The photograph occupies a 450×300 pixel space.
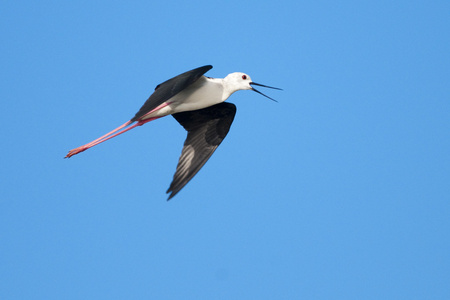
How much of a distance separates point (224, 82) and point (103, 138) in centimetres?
239

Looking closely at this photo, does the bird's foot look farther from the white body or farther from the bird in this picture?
the white body

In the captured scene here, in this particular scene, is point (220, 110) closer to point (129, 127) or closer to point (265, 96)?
point (265, 96)

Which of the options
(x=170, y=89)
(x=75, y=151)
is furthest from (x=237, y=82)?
(x=75, y=151)

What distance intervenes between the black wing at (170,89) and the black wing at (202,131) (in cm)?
155

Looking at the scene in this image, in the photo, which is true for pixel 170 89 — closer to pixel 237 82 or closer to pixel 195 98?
pixel 195 98

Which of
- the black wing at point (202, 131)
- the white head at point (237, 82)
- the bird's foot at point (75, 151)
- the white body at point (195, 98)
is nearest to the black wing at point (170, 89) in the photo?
the white body at point (195, 98)

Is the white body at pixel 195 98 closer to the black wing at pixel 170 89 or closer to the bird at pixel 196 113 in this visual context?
the bird at pixel 196 113

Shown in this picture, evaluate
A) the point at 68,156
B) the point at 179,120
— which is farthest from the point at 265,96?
the point at 68,156

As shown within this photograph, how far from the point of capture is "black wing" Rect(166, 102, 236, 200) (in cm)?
1145

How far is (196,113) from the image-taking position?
12258mm

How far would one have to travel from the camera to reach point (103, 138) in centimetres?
1147

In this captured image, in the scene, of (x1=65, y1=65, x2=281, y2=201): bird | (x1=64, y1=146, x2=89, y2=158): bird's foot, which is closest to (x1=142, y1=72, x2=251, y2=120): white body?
(x1=65, y1=65, x2=281, y2=201): bird

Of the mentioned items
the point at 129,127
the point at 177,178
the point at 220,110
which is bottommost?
the point at 177,178

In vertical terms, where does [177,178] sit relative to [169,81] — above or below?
below
